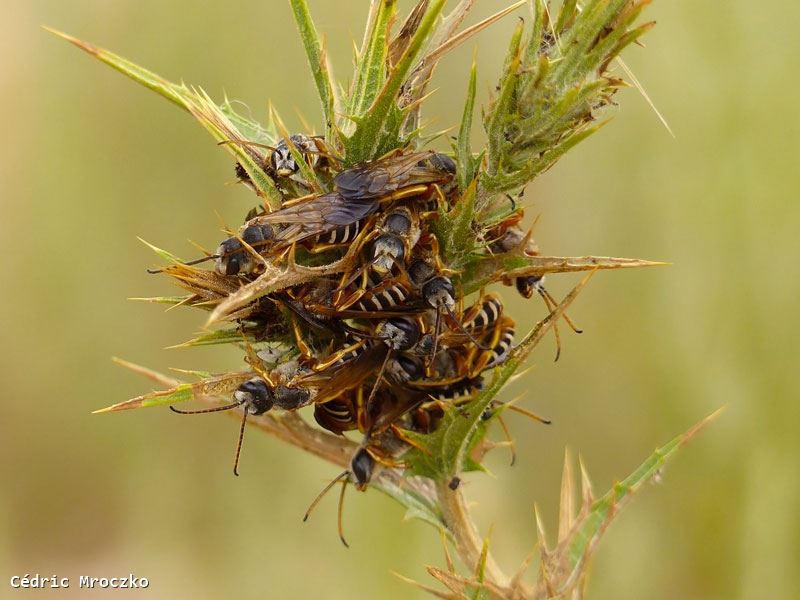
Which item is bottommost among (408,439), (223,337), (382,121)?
(408,439)

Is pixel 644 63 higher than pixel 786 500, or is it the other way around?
pixel 644 63

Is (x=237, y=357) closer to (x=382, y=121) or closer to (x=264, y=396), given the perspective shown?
(x=264, y=396)

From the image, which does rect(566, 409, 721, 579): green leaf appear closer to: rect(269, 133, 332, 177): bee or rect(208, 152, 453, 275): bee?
rect(208, 152, 453, 275): bee

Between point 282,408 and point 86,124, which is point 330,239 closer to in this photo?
point 282,408

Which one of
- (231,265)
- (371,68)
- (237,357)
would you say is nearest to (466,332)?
(231,265)

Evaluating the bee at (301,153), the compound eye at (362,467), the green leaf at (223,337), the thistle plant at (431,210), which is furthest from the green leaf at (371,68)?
the compound eye at (362,467)

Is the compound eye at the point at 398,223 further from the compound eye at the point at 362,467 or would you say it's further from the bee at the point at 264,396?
the compound eye at the point at 362,467

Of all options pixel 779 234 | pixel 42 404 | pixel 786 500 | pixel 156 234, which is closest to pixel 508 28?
pixel 779 234
